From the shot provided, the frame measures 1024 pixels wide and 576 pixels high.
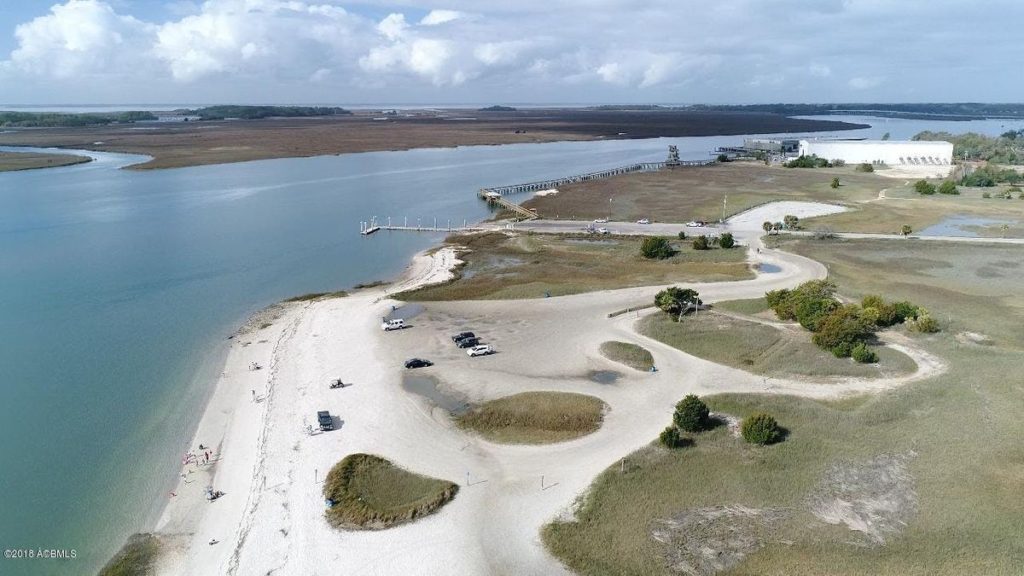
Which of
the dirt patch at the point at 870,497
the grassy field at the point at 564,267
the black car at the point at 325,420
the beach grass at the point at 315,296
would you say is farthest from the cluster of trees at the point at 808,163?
the black car at the point at 325,420

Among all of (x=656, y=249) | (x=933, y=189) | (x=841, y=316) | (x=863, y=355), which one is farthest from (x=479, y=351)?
(x=933, y=189)

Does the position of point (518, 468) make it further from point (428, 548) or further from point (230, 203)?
point (230, 203)

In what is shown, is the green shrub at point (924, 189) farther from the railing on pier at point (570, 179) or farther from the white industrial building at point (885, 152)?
the railing on pier at point (570, 179)

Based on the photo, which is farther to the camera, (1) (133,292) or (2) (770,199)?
(2) (770,199)

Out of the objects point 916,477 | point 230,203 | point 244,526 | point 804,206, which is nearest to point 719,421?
point 916,477

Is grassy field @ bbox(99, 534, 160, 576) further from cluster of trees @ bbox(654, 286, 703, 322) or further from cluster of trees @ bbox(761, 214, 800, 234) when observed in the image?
cluster of trees @ bbox(761, 214, 800, 234)

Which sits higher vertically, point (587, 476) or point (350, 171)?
point (350, 171)

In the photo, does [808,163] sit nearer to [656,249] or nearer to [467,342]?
[656,249]
